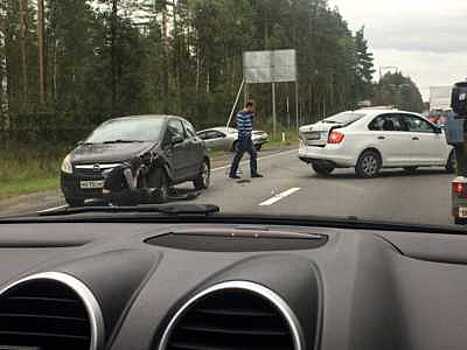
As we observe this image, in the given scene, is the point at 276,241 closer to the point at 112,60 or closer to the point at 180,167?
the point at 180,167

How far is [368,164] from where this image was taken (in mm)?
18375

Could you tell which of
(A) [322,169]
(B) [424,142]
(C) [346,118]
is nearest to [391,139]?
(B) [424,142]

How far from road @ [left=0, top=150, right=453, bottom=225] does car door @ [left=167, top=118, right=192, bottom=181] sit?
1.95 feet

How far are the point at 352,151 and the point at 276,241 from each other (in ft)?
51.1

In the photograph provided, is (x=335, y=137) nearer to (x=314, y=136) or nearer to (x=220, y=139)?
(x=314, y=136)

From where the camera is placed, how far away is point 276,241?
271 cm

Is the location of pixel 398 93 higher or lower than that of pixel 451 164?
higher

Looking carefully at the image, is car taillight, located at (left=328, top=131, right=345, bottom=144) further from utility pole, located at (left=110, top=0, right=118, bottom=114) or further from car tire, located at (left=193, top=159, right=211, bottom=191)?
utility pole, located at (left=110, top=0, right=118, bottom=114)

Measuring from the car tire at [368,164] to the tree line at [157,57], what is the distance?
Result: 1197 cm

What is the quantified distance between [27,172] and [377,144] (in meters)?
9.32

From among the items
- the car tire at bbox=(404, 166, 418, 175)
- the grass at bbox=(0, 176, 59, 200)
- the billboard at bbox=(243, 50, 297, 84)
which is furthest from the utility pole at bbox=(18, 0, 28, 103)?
the car tire at bbox=(404, 166, 418, 175)

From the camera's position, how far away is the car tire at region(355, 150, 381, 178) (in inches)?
719

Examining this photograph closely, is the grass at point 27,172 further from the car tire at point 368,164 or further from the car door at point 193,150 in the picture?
the car tire at point 368,164

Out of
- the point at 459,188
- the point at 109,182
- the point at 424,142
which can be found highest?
the point at 459,188
